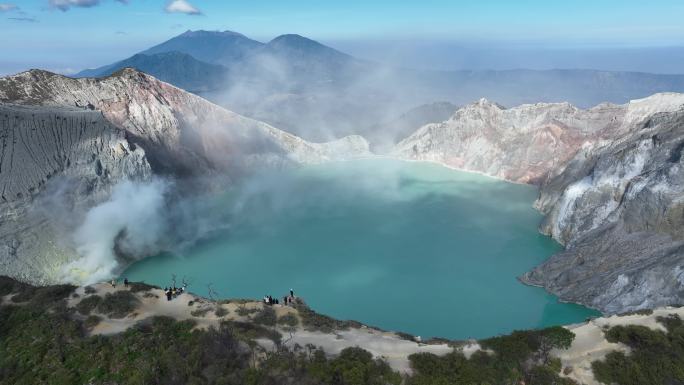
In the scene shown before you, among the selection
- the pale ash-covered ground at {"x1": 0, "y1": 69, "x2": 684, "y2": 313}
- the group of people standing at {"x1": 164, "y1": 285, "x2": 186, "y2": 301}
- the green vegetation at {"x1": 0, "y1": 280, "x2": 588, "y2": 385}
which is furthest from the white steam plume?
the green vegetation at {"x1": 0, "y1": 280, "x2": 588, "y2": 385}

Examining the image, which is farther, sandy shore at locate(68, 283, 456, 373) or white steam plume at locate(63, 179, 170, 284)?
white steam plume at locate(63, 179, 170, 284)

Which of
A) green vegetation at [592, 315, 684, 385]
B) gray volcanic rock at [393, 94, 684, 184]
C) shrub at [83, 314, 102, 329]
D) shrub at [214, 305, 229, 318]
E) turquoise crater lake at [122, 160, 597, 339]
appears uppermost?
gray volcanic rock at [393, 94, 684, 184]

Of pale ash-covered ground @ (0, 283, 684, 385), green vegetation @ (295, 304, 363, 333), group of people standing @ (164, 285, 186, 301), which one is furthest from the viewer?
group of people standing @ (164, 285, 186, 301)

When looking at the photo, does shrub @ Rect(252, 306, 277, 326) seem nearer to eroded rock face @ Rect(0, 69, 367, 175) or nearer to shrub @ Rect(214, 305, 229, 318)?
shrub @ Rect(214, 305, 229, 318)

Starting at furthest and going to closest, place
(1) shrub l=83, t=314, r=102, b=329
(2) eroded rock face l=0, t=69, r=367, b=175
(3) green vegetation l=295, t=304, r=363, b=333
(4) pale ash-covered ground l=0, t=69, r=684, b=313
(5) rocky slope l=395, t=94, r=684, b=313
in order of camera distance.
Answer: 1. (2) eroded rock face l=0, t=69, r=367, b=175
2. (4) pale ash-covered ground l=0, t=69, r=684, b=313
3. (5) rocky slope l=395, t=94, r=684, b=313
4. (3) green vegetation l=295, t=304, r=363, b=333
5. (1) shrub l=83, t=314, r=102, b=329

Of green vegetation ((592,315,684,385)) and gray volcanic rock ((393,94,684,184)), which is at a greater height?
gray volcanic rock ((393,94,684,184))

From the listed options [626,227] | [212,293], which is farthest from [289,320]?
[626,227]

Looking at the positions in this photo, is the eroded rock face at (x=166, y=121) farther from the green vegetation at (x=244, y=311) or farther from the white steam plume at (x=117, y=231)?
the green vegetation at (x=244, y=311)
